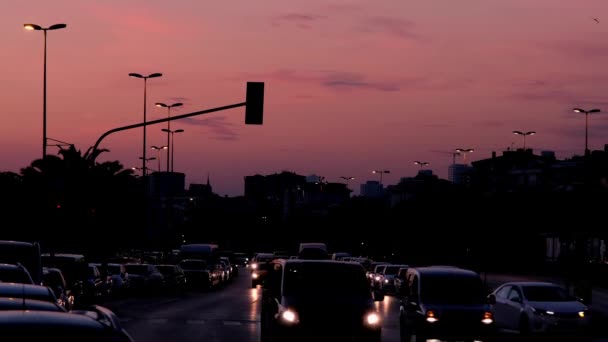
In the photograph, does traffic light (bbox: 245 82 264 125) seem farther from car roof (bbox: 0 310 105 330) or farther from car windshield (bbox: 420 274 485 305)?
car roof (bbox: 0 310 105 330)

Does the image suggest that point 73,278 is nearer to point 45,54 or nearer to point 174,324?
point 174,324

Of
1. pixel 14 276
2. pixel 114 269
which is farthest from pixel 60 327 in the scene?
pixel 114 269

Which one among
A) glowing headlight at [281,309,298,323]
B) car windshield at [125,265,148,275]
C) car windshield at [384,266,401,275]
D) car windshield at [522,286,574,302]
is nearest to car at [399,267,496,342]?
glowing headlight at [281,309,298,323]

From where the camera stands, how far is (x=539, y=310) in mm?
30188

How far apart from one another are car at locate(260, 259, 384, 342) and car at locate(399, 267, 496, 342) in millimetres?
1862

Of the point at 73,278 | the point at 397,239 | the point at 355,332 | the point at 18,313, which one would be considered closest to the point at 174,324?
the point at 73,278

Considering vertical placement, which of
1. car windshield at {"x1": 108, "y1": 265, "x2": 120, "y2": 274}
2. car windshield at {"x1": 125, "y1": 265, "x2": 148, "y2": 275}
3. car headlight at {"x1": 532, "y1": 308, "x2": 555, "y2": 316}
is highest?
car headlight at {"x1": 532, "y1": 308, "x2": 555, "y2": 316}

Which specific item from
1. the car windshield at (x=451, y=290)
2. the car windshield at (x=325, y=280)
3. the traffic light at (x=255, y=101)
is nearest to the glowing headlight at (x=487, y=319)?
the car windshield at (x=451, y=290)

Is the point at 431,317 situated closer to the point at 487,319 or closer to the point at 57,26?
the point at 487,319

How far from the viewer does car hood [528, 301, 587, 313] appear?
99.2ft

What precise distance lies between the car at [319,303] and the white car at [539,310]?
23.8 feet

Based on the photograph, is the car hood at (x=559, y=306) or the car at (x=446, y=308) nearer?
the car at (x=446, y=308)

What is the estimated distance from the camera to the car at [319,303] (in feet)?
72.7

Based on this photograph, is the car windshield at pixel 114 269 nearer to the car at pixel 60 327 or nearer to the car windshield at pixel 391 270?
the car windshield at pixel 391 270
